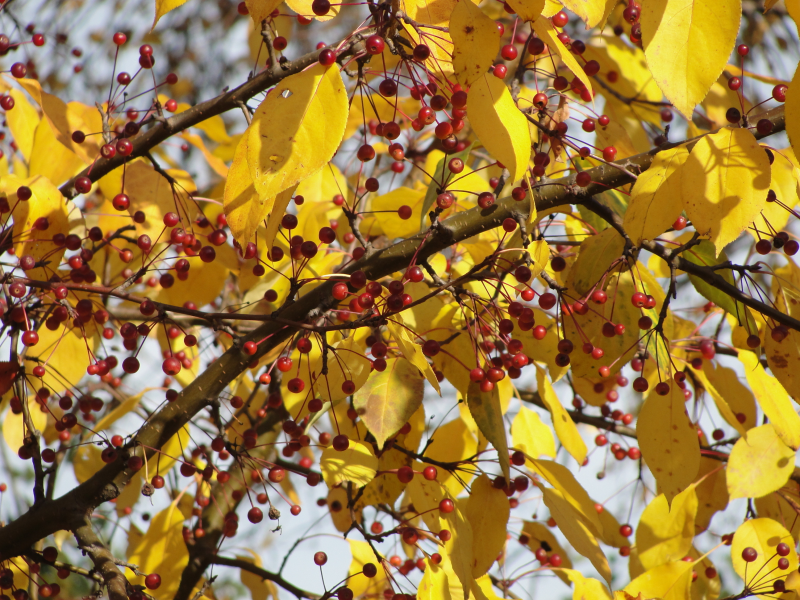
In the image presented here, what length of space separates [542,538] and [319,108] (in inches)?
59.3

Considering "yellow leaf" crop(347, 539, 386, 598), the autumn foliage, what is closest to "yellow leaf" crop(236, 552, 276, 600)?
the autumn foliage

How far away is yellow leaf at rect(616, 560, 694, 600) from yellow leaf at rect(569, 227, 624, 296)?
60 centimetres

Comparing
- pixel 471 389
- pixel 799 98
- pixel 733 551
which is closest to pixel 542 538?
pixel 733 551

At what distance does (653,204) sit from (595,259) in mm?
265

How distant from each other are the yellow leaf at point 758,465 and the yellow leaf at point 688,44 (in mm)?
957

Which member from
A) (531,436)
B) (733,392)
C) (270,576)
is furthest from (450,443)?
(733,392)

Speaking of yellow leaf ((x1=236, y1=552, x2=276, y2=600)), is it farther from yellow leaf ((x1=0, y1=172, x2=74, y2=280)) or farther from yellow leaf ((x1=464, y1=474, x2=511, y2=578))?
yellow leaf ((x1=0, y1=172, x2=74, y2=280))

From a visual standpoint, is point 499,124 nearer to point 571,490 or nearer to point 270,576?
point 571,490

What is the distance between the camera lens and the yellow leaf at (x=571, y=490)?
1.41m

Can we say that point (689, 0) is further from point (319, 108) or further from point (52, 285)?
point (52, 285)

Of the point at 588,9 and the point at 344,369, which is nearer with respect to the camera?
the point at 588,9

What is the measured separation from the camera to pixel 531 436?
1821mm

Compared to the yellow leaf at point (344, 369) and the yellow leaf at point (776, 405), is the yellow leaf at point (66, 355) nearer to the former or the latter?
the yellow leaf at point (344, 369)

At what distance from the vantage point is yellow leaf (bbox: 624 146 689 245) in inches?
41.4
